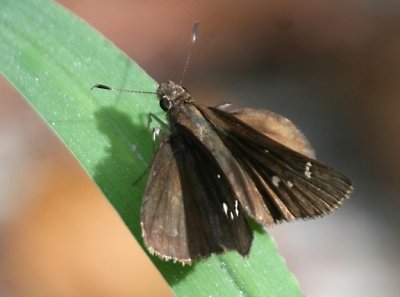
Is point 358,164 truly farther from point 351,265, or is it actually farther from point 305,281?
point 305,281

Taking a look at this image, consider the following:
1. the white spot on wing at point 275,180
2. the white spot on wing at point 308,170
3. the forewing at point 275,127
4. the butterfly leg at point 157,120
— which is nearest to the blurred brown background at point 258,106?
the butterfly leg at point 157,120

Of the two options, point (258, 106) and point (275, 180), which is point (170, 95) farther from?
point (258, 106)

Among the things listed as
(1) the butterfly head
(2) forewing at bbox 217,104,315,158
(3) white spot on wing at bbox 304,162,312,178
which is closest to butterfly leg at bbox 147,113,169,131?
(1) the butterfly head

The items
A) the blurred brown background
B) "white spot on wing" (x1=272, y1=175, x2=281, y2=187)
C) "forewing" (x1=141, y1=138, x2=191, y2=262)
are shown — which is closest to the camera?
"forewing" (x1=141, y1=138, x2=191, y2=262)

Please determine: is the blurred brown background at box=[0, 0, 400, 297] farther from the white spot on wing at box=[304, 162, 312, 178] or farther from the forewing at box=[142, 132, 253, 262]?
the white spot on wing at box=[304, 162, 312, 178]

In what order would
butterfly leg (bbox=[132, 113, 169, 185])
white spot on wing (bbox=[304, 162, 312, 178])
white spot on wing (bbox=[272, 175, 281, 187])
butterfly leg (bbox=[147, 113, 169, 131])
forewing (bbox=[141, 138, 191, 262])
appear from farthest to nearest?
butterfly leg (bbox=[147, 113, 169, 131]) → butterfly leg (bbox=[132, 113, 169, 185]) → white spot on wing (bbox=[272, 175, 281, 187]) → white spot on wing (bbox=[304, 162, 312, 178]) → forewing (bbox=[141, 138, 191, 262])

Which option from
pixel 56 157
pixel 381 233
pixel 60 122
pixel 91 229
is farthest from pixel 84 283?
pixel 381 233

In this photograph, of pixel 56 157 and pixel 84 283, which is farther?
pixel 56 157

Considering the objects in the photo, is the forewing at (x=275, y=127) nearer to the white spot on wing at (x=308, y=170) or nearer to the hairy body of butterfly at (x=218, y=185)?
the hairy body of butterfly at (x=218, y=185)
